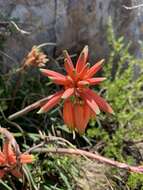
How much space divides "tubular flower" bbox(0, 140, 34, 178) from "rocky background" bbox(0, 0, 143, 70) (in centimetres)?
74

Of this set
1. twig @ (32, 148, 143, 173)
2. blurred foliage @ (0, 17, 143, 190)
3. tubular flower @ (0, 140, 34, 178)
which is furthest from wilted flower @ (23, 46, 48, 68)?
tubular flower @ (0, 140, 34, 178)

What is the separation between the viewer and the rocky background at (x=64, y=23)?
3064 millimetres

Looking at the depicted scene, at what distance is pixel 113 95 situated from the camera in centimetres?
318

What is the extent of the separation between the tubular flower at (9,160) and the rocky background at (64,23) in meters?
0.74

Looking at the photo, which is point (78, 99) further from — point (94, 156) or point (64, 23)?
point (64, 23)

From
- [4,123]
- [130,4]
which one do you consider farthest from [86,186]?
[130,4]

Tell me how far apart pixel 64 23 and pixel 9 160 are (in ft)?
4.04

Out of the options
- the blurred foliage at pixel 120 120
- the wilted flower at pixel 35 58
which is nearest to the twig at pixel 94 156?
the wilted flower at pixel 35 58

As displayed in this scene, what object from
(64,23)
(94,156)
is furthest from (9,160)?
(64,23)

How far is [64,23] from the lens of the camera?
3.24 meters

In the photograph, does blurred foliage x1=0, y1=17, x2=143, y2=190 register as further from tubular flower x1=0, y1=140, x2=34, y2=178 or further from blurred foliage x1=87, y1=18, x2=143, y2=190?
tubular flower x1=0, y1=140, x2=34, y2=178

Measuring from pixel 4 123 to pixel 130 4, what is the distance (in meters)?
1.20

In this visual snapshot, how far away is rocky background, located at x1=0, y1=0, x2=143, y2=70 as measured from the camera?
3.06m

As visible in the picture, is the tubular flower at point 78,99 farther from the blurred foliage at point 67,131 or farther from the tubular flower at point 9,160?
the blurred foliage at point 67,131
